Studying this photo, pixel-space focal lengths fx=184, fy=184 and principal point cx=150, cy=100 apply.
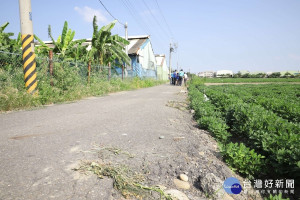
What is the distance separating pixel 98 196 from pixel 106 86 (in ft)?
38.7

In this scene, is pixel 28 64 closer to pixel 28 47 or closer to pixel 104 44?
pixel 28 47

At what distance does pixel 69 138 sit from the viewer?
350 centimetres

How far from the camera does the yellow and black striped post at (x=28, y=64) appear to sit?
734 centimetres

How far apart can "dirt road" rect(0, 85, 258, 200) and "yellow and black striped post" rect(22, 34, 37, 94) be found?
2871 mm

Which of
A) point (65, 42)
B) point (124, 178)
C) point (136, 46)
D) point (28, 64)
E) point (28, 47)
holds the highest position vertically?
point (136, 46)

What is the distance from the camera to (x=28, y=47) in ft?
24.4

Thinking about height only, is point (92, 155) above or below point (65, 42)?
below

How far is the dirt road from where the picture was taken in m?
1.98

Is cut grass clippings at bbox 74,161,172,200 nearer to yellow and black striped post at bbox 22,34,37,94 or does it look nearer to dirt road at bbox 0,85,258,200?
dirt road at bbox 0,85,258,200

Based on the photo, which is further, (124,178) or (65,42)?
(65,42)

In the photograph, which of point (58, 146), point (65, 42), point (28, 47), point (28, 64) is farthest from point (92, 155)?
point (65, 42)

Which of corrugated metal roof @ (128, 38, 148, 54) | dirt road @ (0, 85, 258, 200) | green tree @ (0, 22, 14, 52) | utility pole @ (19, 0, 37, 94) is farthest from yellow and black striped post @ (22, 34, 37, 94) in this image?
corrugated metal roof @ (128, 38, 148, 54)

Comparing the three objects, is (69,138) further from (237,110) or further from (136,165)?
(237,110)

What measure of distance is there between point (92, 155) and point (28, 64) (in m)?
6.56
